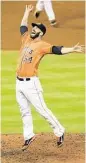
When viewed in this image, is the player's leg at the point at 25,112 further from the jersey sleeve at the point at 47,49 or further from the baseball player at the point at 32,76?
the jersey sleeve at the point at 47,49

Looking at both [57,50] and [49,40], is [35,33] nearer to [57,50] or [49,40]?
[57,50]

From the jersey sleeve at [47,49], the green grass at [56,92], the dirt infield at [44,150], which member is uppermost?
the jersey sleeve at [47,49]

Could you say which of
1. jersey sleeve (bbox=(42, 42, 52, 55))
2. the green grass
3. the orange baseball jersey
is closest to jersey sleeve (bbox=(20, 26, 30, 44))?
the orange baseball jersey

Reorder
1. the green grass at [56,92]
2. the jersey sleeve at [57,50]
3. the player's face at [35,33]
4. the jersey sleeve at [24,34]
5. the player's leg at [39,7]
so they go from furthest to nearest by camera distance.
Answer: the player's leg at [39,7] < the green grass at [56,92] < the jersey sleeve at [24,34] < the player's face at [35,33] < the jersey sleeve at [57,50]

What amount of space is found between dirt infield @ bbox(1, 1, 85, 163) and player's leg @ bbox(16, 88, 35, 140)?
0.30 metres

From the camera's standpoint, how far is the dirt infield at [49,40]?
1210cm

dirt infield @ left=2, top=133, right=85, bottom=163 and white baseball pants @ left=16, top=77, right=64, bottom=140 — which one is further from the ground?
white baseball pants @ left=16, top=77, right=64, bottom=140

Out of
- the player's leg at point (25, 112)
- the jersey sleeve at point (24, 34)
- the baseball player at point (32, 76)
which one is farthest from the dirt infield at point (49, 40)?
the jersey sleeve at point (24, 34)

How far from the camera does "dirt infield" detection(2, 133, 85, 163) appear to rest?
11.9 metres

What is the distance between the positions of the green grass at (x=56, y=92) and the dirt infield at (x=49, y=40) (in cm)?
85

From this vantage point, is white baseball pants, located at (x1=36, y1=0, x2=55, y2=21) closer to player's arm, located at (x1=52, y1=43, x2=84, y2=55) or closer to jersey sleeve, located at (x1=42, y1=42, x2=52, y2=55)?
jersey sleeve, located at (x1=42, y1=42, x2=52, y2=55)

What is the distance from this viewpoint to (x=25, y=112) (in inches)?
489

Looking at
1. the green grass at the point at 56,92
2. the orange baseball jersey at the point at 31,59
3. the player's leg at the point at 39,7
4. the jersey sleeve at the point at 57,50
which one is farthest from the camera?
the player's leg at the point at 39,7

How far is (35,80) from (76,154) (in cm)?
144
